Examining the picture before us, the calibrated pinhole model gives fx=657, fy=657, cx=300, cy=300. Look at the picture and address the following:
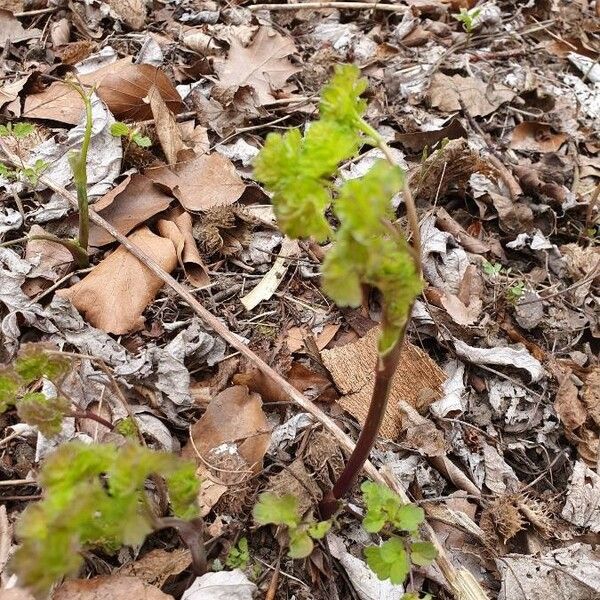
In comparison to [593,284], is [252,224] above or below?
above

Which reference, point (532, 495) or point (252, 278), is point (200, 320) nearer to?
point (252, 278)

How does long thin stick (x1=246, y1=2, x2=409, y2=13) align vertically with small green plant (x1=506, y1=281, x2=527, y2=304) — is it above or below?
above

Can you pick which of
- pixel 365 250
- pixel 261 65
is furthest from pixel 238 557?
pixel 261 65

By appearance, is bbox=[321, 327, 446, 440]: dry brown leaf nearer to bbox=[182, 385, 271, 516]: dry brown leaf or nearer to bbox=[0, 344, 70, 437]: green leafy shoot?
bbox=[182, 385, 271, 516]: dry brown leaf

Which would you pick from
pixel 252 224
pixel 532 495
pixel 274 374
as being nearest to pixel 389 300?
pixel 274 374

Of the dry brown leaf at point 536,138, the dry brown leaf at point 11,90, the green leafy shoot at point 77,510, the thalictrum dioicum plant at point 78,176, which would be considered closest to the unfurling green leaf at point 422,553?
the green leafy shoot at point 77,510

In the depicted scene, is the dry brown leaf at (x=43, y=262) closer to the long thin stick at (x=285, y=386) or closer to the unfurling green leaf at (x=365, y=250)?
the long thin stick at (x=285, y=386)

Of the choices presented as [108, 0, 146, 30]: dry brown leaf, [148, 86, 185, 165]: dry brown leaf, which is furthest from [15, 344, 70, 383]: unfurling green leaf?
[108, 0, 146, 30]: dry brown leaf
